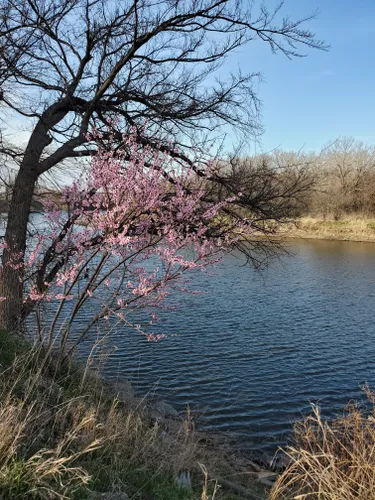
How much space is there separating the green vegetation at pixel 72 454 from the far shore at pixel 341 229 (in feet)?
115

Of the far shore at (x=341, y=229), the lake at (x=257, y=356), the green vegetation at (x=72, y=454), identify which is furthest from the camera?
the far shore at (x=341, y=229)

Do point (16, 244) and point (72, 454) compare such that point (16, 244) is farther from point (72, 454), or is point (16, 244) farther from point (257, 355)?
point (257, 355)

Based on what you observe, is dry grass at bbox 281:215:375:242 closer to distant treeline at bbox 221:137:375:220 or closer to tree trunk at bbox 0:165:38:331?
distant treeline at bbox 221:137:375:220

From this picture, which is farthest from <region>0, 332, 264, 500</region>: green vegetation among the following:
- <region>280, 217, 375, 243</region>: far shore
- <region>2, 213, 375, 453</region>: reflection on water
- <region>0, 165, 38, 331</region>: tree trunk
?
<region>280, 217, 375, 243</region>: far shore

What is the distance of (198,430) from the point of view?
26.0ft

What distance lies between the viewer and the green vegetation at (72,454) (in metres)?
3.00

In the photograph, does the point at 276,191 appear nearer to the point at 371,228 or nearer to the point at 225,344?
the point at 225,344

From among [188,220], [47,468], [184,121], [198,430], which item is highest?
[184,121]

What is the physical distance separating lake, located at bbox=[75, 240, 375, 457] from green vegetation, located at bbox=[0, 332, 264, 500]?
2911 mm

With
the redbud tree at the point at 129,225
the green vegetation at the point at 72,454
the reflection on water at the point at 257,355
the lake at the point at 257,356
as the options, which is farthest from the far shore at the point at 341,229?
the green vegetation at the point at 72,454

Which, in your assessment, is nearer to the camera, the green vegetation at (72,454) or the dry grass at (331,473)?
the green vegetation at (72,454)

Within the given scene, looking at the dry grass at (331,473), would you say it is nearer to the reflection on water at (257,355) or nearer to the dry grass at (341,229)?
the reflection on water at (257,355)

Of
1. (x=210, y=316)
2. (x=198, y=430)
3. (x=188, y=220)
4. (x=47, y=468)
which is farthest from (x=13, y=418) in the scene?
(x=210, y=316)

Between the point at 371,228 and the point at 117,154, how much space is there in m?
37.9
